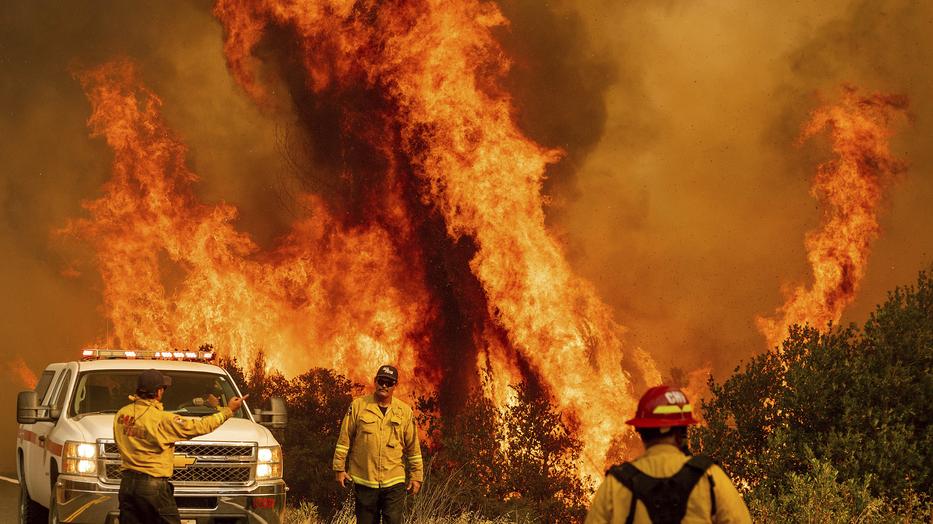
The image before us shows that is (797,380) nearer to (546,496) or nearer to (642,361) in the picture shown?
(546,496)

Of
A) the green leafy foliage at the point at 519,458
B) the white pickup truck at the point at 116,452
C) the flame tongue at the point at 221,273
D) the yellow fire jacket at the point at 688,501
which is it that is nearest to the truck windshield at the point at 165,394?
the white pickup truck at the point at 116,452

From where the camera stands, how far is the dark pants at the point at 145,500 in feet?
28.2

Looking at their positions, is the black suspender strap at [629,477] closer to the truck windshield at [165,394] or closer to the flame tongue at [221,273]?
the truck windshield at [165,394]

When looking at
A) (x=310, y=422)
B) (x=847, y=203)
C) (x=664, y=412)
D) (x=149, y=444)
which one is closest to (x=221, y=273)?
(x=310, y=422)

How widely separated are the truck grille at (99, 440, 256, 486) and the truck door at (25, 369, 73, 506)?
1149 mm

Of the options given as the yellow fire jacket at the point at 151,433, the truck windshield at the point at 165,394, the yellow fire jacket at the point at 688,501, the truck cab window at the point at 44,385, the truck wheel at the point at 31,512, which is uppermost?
the truck cab window at the point at 44,385

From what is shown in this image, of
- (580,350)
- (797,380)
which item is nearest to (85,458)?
(797,380)

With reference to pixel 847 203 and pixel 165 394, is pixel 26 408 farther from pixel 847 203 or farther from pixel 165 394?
pixel 847 203

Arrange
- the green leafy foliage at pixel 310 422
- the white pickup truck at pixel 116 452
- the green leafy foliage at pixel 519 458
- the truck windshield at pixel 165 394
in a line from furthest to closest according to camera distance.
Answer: the green leafy foliage at pixel 310 422, the green leafy foliage at pixel 519 458, the truck windshield at pixel 165 394, the white pickup truck at pixel 116 452

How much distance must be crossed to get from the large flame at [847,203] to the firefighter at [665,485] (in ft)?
99.8

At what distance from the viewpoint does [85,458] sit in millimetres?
10672

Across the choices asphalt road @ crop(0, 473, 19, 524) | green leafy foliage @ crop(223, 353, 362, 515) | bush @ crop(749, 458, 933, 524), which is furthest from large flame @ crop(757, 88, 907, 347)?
asphalt road @ crop(0, 473, 19, 524)

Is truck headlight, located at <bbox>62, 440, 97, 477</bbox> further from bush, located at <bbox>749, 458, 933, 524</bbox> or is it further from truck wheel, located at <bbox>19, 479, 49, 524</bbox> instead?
bush, located at <bbox>749, 458, 933, 524</bbox>

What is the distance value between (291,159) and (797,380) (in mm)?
34462
